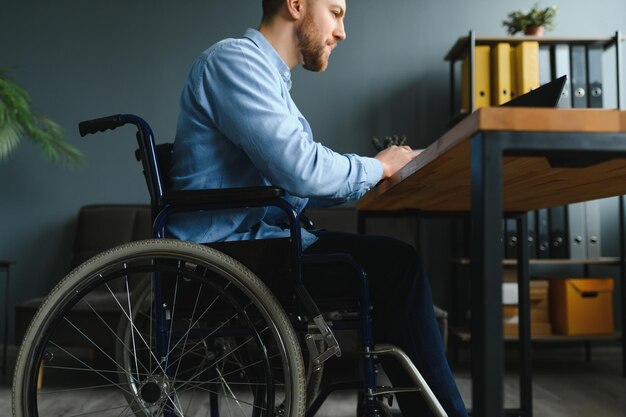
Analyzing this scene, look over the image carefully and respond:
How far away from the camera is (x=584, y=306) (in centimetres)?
289

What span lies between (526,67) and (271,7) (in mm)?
1802

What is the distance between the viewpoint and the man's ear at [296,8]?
1381 mm

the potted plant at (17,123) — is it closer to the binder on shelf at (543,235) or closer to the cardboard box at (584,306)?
the binder on shelf at (543,235)

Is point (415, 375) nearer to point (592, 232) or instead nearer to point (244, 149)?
point (244, 149)

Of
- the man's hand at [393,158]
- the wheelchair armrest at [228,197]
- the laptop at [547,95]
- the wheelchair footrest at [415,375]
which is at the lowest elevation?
the wheelchair footrest at [415,375]

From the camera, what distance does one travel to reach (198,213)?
1176 mm

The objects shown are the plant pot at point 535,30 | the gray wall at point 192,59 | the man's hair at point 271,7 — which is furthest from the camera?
the gray wall at point 192,59

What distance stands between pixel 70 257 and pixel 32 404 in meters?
2.31

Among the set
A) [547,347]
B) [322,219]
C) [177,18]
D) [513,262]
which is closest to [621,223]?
[513,262]

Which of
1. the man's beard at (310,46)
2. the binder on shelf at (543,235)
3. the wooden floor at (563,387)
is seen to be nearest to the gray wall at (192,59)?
the binder on shelf at (543,235)

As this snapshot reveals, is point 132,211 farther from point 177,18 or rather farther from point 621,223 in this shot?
point 621,223

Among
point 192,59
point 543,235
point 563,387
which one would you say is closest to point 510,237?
point 543,235

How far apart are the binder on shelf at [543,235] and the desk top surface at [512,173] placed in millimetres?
1148

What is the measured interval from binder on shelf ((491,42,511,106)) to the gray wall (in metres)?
0.39
